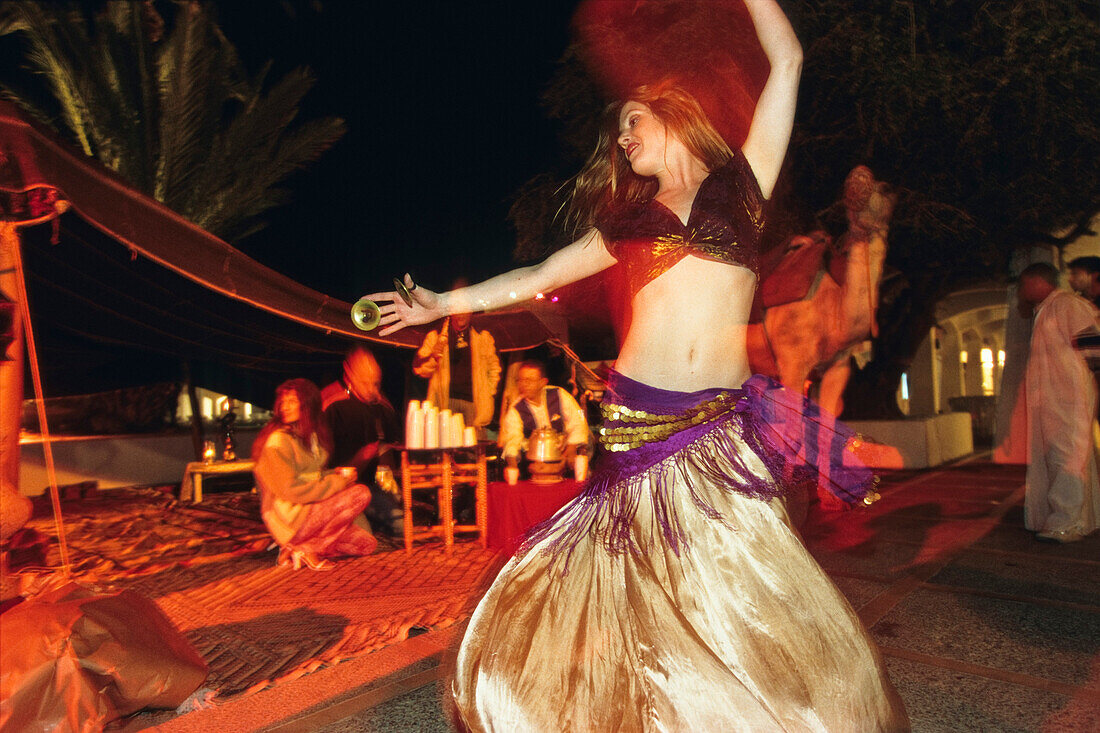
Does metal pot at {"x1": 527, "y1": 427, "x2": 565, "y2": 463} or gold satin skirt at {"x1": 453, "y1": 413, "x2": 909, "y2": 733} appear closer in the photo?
gold satin skirt at {"x1": 453, "y1": 413, "x2": 909, "y2": 733}

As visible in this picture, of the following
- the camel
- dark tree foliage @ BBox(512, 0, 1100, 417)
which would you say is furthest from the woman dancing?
dark tree foliage @ BBox(512, 0, 1100, 417)

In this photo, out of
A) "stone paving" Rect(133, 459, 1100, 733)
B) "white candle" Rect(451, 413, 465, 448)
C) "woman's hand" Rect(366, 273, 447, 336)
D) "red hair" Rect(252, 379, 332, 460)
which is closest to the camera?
"woman's hand" Rect(366, 273, 447, 336)

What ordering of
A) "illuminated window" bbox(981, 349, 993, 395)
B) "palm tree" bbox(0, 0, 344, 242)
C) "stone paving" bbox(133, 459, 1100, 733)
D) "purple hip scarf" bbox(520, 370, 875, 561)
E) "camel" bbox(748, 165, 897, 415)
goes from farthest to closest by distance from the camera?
"illuminated window" bbox(981, 349, 993, 395)
"palm tree" bbox(0, 0, 344, 242)
"camel" bbox(748, 165, 897, 415)
"stone paving" bbox(133, 459, 1100, 733)
"purple hip scarf" bbox(520, 370, 875, 561)

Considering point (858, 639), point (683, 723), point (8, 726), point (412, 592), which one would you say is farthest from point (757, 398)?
point (412, 592)

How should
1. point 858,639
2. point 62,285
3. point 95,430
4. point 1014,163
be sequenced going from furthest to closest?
→ 1. point 95,430
2. point 1014,163
3. point 62,285
4. point 858,639

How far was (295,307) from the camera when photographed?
5500 mm

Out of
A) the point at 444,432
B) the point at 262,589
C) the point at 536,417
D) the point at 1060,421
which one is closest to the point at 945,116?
the point at 1060,421

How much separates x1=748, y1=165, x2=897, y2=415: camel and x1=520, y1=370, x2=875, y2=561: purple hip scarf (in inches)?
35.0

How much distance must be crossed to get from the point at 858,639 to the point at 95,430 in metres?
16.7

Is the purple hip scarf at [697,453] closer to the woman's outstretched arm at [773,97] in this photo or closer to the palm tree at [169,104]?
the woman's outstretched arm at [773,97]

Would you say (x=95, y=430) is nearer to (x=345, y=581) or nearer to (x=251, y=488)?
(x=251, y=488)

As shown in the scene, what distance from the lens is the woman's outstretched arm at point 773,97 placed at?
1.74m

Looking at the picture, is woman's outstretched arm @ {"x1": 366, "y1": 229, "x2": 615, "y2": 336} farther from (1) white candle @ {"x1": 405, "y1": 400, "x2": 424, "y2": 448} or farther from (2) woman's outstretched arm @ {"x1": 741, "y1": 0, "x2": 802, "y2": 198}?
(1) white candle @ {"x1": 405, "y1": 400, "x2": 424, "y2": 448}

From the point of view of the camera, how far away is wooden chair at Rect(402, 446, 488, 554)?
20.0ft
